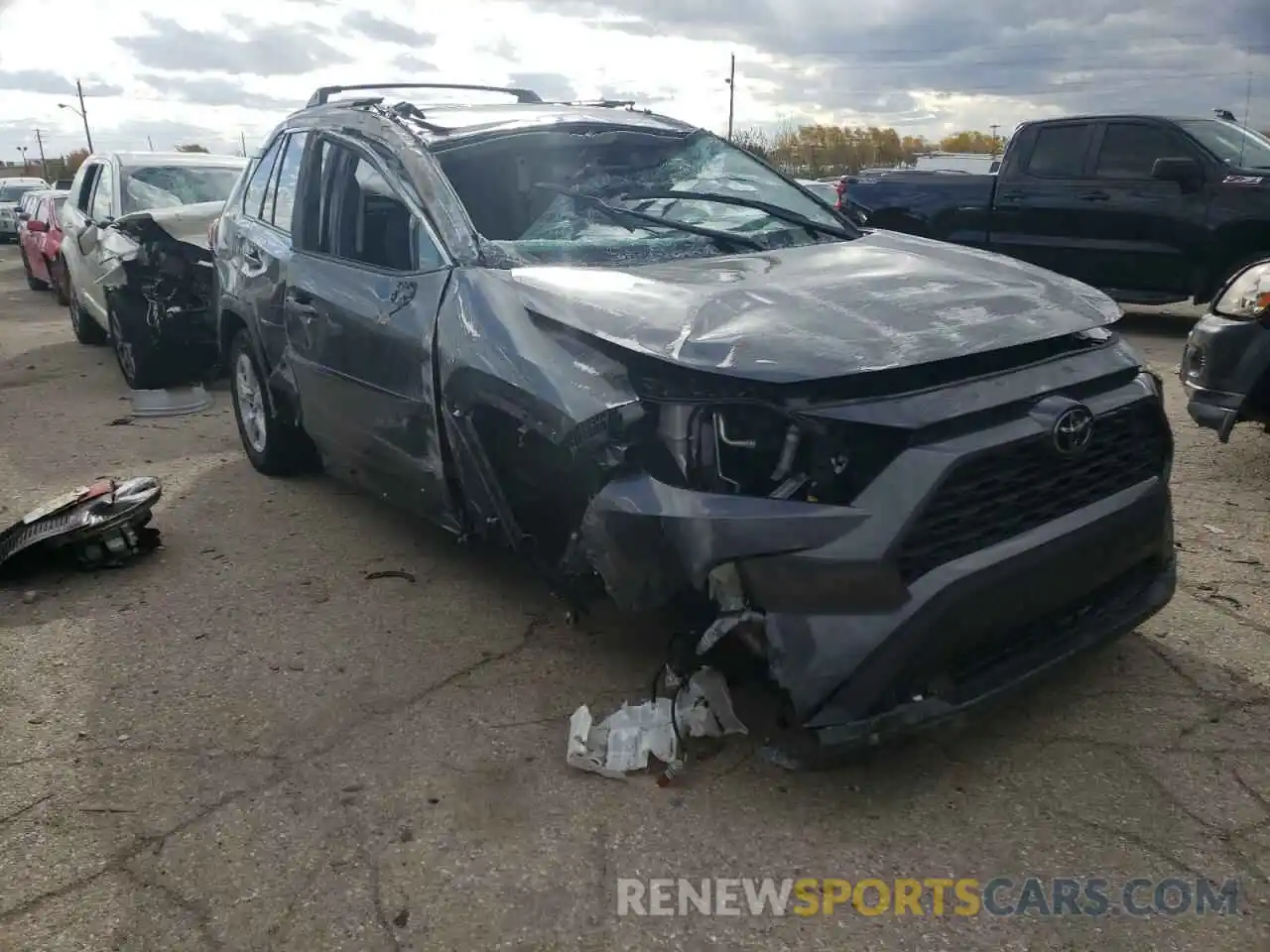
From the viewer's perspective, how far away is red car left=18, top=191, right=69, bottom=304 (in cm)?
1288

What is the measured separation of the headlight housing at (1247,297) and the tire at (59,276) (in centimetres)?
1086

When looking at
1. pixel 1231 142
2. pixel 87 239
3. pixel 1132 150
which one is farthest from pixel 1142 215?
pixel 87 239

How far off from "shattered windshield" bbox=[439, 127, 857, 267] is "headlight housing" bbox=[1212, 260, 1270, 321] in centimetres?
194

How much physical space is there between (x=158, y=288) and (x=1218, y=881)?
747 centimetres

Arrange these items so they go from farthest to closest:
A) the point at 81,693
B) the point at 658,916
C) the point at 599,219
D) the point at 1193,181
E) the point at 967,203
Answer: the point at 967,203 < the point at 1193,181 < the point at 599,219 < the point at 81,693 < the point at 658,916

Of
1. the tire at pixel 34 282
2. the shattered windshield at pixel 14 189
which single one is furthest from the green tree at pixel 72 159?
the tire at pixel 34 282

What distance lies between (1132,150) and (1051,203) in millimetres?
775

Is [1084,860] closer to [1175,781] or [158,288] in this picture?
[1175,781]

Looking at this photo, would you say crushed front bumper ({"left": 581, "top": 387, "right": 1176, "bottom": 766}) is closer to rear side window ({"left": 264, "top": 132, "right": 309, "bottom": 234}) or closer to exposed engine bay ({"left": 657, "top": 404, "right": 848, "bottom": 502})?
exposed engine bay ({"left": 657, "top": 404, "right": 848, "bottom": 502})

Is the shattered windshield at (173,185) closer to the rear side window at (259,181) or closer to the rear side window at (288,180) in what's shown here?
the rear side window at (259,181)

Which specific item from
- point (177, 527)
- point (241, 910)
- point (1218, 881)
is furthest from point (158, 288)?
point (1218, 881)

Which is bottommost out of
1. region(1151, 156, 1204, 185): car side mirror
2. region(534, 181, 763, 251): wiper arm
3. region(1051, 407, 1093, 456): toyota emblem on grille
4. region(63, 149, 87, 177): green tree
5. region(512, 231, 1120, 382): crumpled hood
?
region(63, 149, 87, 177): green tree

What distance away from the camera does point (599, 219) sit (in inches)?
151

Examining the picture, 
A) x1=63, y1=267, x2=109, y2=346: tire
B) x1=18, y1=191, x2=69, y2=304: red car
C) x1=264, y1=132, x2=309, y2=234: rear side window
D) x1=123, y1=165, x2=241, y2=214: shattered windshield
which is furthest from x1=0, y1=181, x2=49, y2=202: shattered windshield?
x1=264, y1=132, x2=309, y2=234: rear side window
